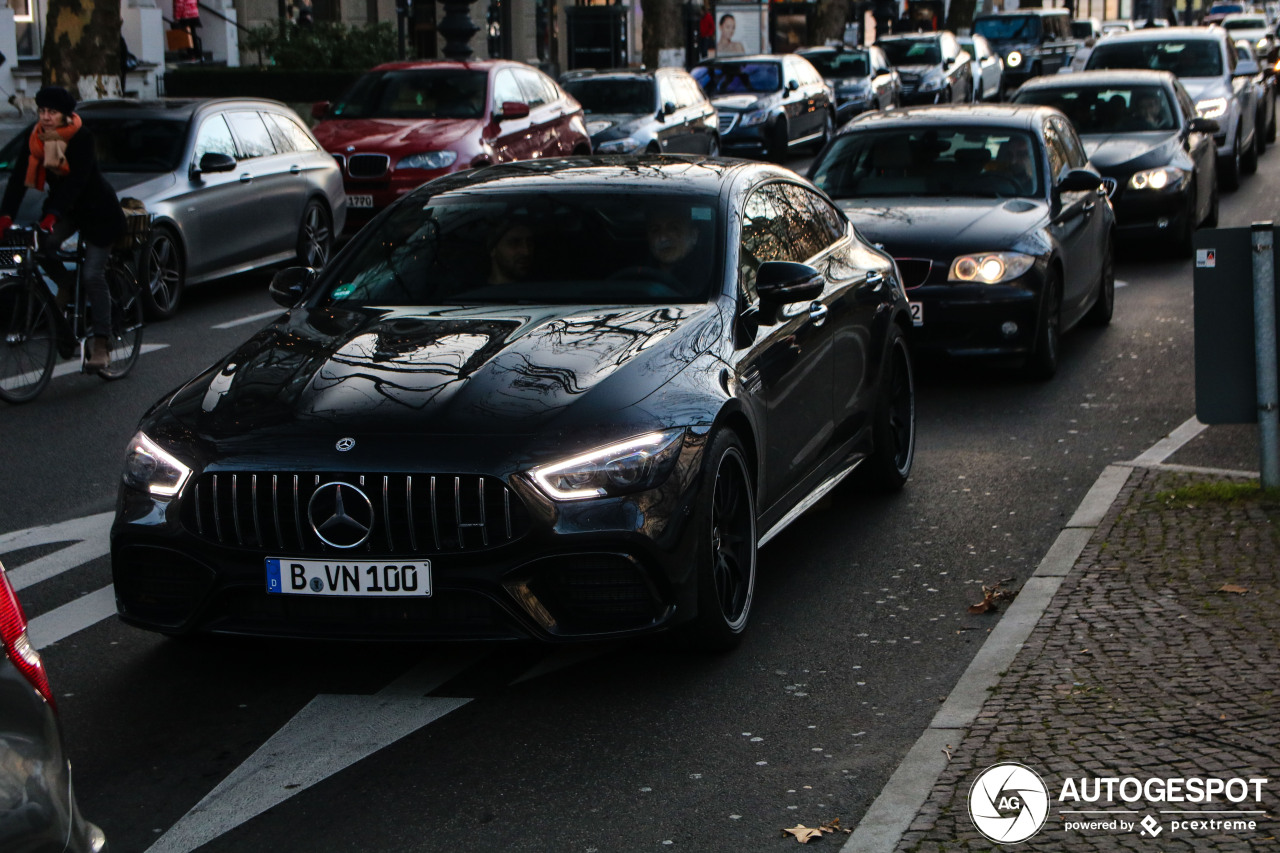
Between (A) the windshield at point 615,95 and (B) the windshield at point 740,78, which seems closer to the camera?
(A) the windshield at point 615,95

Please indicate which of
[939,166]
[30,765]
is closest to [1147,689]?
[30,765]

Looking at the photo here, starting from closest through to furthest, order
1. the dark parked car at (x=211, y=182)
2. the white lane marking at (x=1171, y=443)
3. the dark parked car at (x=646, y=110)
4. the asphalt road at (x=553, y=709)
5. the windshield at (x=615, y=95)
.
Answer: the asphalt road at (x=553, y=709) → the white lane marking at (x=1171, y=443) → the dark parked car at (x=211, y=182) → the dark parked car at (x=646, y=110) → the windshield at (x=615, y=95)

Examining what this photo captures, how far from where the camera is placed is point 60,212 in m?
10.8

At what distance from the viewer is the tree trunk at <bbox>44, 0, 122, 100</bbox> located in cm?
1941

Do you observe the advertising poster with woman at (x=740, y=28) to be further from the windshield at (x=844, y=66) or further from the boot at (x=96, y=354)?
the boot at (x=96, y=354)

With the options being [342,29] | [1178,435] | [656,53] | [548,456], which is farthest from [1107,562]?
[656,53]

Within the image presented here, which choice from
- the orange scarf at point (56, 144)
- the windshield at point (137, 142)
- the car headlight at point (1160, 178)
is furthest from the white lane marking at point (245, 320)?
the car headlight at point (1160, 178)

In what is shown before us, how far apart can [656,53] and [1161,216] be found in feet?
75.9

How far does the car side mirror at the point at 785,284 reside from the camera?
650 cm

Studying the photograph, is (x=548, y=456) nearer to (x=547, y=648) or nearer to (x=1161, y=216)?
(x=547, y=648)

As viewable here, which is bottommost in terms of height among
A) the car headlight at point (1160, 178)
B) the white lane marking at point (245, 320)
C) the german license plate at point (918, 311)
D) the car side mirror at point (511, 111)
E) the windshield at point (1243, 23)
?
the white lane marking at point (245, 320)

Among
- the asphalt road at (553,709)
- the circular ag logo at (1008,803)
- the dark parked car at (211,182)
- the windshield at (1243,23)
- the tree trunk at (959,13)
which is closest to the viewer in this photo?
the circular ag logo at (1008,803)

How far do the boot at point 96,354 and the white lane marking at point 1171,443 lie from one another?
6.05m

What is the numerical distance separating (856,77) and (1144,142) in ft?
63.7
